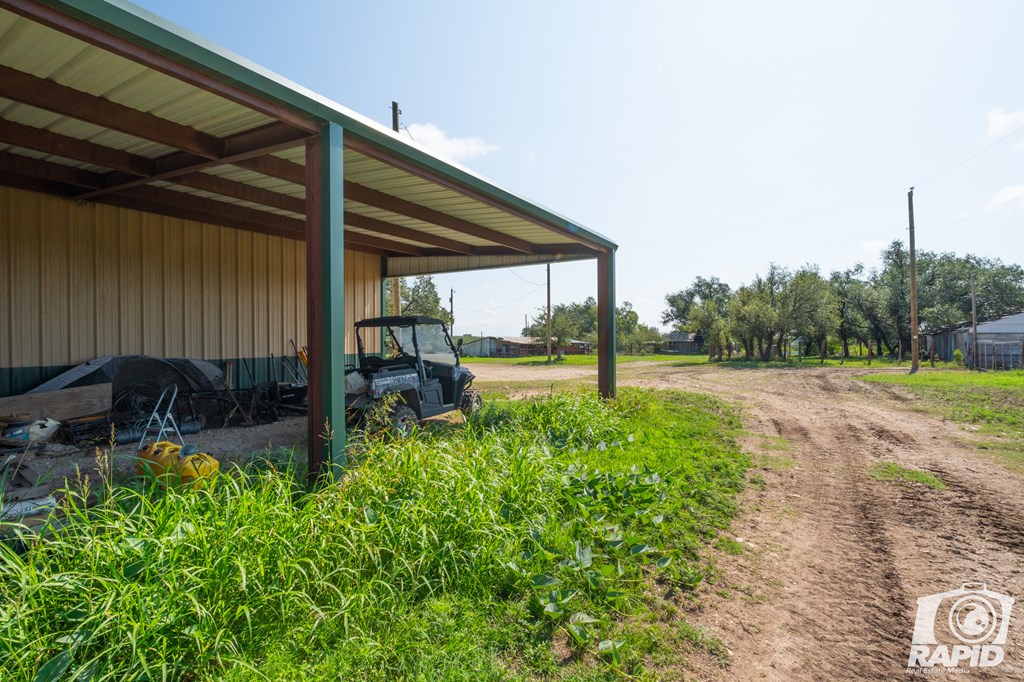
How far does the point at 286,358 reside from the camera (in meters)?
10.1

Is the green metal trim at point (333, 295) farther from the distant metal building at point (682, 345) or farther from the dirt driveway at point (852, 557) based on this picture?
the distant metal building at point (682, 345)

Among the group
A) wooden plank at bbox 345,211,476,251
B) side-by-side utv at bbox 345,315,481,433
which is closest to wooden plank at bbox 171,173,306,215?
wooden plank at bbox 345,211,476,251

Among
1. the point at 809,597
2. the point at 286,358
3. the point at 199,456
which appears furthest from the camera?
the point at 286,358

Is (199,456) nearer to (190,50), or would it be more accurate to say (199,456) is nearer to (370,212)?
(190,50)

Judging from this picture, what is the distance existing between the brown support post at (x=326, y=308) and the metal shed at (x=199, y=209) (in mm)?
16

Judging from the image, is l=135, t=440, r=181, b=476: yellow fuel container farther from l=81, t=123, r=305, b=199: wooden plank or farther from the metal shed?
l=81, t=123, r=305, b=199: wooden plank

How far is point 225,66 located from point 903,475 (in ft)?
25.0

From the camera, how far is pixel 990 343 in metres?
22.7

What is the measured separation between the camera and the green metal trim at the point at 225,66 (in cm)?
282

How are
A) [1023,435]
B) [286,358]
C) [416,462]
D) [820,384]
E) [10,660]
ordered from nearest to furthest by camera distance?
[10,660] < [416,462] < [1023,435] < [286,358] < [820,384]

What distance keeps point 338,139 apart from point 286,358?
6.93 meters

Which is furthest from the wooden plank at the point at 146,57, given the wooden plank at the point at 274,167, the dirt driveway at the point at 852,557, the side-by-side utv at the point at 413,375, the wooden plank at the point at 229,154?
the dirt driveway at the point at 852,557

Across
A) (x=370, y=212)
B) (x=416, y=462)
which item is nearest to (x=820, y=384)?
(x=370, y=212)

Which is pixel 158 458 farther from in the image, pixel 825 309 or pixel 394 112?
pixel 825 309
